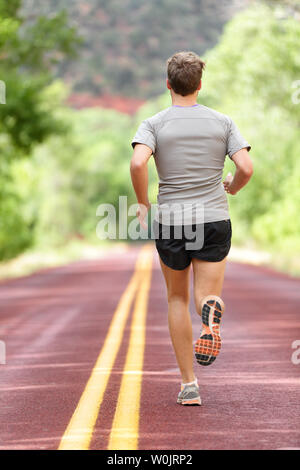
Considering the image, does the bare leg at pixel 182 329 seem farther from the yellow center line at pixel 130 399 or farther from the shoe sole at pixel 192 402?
→ the yellow center line at pixel 130 399

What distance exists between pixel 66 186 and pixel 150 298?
5344cm

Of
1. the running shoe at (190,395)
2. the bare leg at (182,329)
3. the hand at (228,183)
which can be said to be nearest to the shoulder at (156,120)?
the hand at (228,183)

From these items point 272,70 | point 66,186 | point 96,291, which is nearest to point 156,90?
point 66,186

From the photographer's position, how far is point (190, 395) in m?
6.29

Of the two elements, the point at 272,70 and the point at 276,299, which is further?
the point at 272,70

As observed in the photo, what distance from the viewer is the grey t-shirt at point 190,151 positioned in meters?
6.02

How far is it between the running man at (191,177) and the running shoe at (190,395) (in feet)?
2.00

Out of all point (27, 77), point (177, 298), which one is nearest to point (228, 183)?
point (177, 298)

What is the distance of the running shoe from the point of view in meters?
6.28

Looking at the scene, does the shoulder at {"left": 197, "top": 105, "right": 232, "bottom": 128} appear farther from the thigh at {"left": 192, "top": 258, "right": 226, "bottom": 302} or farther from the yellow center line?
the yellow center line

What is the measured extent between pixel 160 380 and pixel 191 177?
2.17 metres

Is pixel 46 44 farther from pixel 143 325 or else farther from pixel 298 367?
pixel 298 367

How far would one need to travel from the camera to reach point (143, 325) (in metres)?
12.0

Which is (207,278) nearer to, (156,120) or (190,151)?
(190,151)
